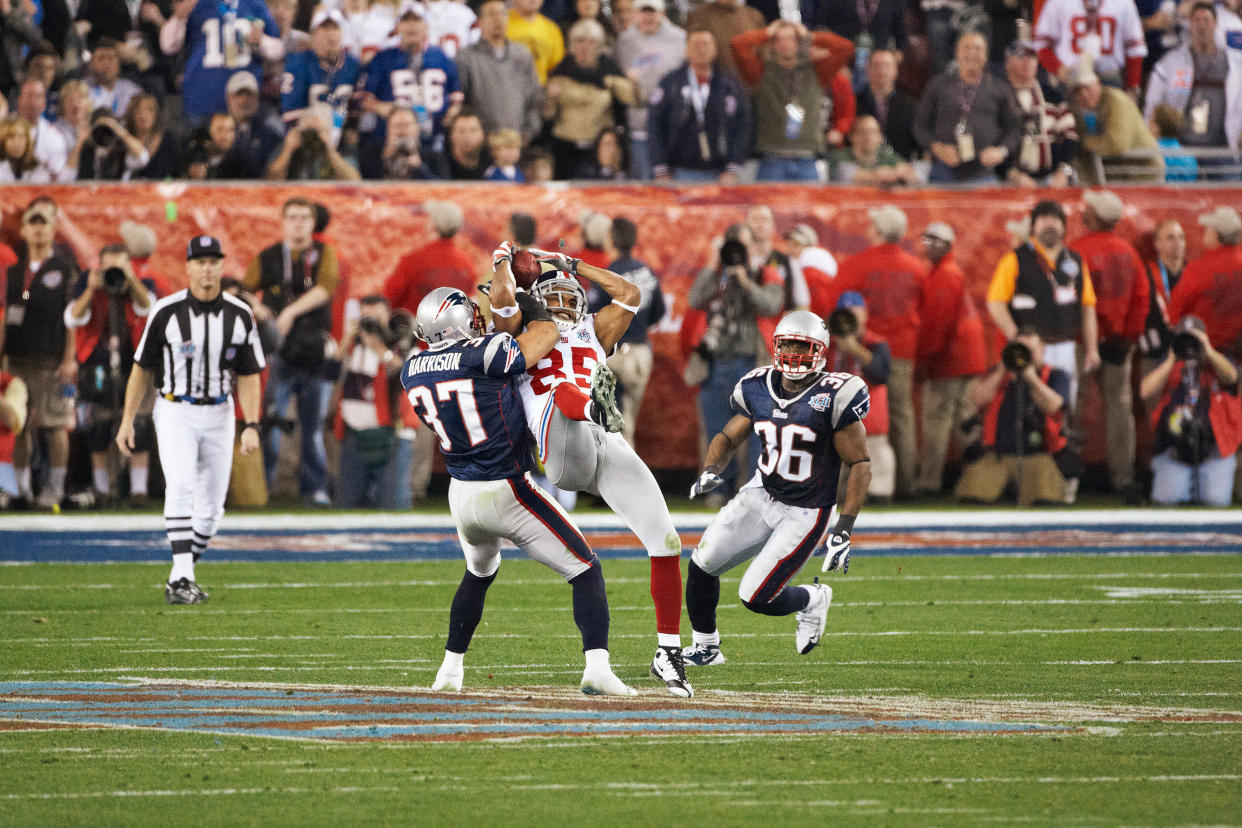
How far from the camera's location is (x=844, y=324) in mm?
13781

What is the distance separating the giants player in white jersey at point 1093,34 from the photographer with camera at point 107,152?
739 cm

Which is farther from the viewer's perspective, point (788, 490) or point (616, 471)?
point (788, 490)

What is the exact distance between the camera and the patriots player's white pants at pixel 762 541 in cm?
746

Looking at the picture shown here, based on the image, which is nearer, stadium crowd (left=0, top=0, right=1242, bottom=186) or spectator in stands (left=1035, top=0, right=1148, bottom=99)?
stadium crowd (left=0, top=0, right=1242, bottom=186)

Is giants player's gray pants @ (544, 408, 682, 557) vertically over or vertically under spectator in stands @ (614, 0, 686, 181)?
under

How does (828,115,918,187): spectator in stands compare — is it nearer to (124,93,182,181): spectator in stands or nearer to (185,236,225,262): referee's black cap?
(124,93,182,181): spectator in stands

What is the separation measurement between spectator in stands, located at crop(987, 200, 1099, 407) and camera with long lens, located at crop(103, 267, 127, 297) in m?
6.49

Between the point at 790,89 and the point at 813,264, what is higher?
the point at 790,89

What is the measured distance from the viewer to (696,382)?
14031 millimetres

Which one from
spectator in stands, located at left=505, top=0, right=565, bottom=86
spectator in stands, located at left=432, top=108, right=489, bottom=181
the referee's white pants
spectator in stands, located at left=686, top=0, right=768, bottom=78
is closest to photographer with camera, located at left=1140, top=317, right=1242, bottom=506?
spectator in stands, located at left=686, top=0, right=768, bottom=78

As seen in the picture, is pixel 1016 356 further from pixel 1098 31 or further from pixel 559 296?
pixel 559 296

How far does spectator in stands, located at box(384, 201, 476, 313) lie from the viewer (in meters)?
13.9

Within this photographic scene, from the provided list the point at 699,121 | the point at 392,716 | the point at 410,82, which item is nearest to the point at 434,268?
the point at 410,82

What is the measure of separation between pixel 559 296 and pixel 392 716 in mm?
1811
